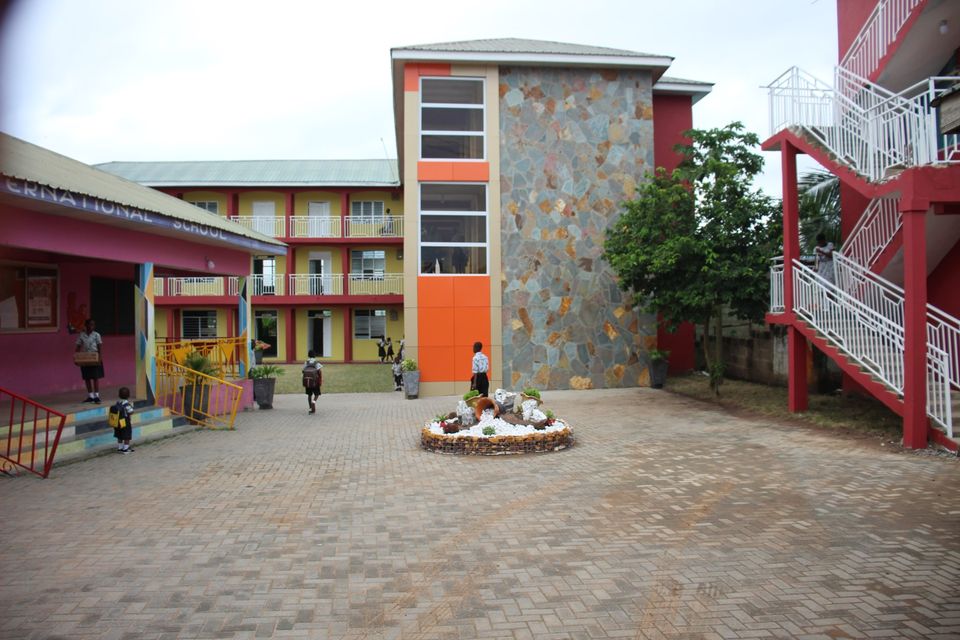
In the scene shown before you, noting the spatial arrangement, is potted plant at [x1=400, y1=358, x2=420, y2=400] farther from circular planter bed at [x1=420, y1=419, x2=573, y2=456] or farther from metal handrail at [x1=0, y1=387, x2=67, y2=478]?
metal handrail at [x1=0, y1=387, x2=67, y2=478]

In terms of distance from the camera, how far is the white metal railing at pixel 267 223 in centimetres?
3200

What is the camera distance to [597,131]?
18.6m

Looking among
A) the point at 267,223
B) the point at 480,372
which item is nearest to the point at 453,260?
the point at 480,372

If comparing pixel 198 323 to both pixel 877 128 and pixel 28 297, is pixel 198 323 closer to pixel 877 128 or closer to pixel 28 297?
pixel 28 297

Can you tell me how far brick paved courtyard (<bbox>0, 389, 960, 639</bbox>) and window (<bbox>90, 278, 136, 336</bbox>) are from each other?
6763mm

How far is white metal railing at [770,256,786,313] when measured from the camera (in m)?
13.2

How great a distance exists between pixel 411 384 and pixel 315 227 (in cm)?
1765

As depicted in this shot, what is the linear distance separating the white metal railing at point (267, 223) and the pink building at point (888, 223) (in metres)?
24.9

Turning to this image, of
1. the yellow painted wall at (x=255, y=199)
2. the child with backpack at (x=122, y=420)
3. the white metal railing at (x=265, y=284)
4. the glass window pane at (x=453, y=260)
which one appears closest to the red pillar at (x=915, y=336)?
the glass window pane at (x=453, y=260)

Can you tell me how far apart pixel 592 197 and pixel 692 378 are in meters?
6.25

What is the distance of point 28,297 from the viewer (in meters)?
12.8

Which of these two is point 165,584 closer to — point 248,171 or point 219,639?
point 219,639

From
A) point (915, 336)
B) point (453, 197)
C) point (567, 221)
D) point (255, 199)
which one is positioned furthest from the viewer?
point (255, 199)

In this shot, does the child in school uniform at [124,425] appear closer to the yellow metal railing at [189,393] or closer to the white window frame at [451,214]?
the yellow metal railing at [189,393]
